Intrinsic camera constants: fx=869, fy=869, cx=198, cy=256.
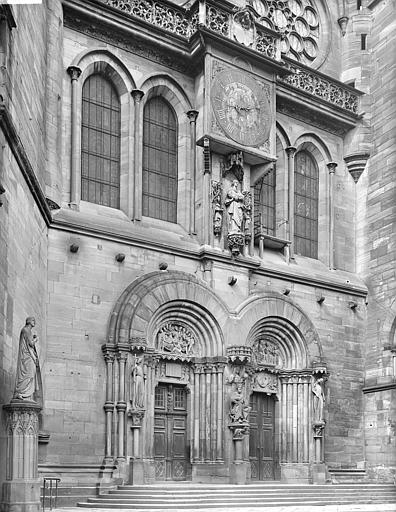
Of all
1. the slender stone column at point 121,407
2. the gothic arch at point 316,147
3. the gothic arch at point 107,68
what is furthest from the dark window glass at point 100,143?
the gothic arch at point 316,147

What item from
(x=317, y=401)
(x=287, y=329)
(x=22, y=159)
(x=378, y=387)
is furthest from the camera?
(x=378, y=387)

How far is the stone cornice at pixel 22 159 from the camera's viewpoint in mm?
14656

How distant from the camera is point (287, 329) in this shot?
24.0m

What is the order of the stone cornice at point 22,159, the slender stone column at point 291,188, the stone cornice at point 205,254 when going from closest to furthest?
the stone cornice at point 22,159 < the stone cornice at point 205,254 < the slender stone column at point 291,188

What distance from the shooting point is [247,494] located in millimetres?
19328

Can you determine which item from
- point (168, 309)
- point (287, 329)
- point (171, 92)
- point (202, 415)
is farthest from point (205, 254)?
point (171, 92)

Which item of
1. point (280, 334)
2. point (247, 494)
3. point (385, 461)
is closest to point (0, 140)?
point (247, 494)

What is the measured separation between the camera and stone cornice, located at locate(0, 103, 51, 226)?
14.7 meters

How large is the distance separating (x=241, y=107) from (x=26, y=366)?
10.9 metres

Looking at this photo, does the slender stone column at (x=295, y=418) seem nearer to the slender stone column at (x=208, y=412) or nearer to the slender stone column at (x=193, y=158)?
the slender stone column at (x=208, y=412)

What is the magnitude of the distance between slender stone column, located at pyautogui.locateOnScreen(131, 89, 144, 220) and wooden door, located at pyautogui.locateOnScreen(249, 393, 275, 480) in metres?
6.00

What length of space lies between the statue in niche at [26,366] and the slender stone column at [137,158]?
7.07 m

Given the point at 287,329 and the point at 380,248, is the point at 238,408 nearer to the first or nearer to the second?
the point at 287,329

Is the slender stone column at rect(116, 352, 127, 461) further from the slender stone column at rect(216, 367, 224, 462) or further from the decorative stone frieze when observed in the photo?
the decorative stone frieze
